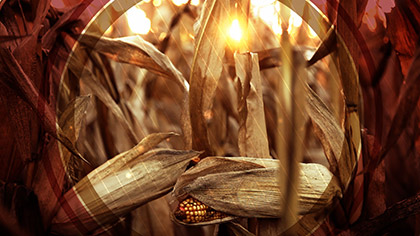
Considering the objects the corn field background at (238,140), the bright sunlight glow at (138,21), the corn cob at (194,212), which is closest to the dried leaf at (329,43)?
the corn field background at (238,140)

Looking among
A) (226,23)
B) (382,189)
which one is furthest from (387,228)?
(226,23)

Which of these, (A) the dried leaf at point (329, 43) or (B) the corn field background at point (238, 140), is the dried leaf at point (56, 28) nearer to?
(B) the corn field background at point (238, 140)

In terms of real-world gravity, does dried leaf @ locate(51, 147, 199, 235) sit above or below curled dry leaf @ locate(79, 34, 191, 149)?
below

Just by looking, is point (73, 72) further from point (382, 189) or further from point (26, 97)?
point (382, 189)

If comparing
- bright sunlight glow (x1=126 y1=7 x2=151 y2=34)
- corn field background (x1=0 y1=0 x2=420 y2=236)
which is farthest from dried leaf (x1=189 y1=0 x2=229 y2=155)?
bright sunlight glow (x1=126 y1=7 x2=151 y2=34)

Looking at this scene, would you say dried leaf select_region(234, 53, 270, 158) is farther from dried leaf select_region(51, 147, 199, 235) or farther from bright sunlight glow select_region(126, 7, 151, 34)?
bright sunlight glow select_region(126, 7, 151, 34)

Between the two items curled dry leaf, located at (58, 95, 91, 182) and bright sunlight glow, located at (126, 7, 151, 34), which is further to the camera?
bright sunlight glow, located at (126, 7, 151, 34)

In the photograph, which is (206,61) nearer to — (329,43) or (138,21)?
(329,43)
